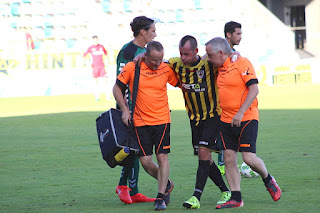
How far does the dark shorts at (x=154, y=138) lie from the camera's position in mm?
6480

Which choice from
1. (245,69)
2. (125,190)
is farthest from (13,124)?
(245,69)

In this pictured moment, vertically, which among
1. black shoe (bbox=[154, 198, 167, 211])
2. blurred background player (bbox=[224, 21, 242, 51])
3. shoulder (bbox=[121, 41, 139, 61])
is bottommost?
black shoe (bbox=[154, 198, 167, 211])

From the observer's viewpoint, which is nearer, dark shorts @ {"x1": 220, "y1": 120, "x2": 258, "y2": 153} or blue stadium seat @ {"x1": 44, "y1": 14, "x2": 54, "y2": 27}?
dark shorts @ {"x1": 220, "y1": 120, "x2": 258, "y2": 153}

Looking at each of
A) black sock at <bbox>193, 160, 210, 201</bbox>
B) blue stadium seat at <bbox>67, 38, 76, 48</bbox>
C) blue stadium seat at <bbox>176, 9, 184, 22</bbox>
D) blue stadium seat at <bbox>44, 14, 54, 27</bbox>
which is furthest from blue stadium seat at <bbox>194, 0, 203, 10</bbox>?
black sock at <bbox>193, 160, 210, 201</bbox>

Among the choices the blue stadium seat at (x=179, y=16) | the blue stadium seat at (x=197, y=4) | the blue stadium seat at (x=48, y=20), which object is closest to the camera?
the blue stadium seat at (x=48, y=20)

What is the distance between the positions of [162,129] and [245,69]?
3.33 feet

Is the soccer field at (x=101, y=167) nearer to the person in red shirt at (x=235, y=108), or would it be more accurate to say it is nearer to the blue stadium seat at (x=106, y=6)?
the person in red shirt at (x=235, y=108)

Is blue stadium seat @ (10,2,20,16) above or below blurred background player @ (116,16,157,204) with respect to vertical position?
above

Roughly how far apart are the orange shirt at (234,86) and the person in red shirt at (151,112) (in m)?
0.57

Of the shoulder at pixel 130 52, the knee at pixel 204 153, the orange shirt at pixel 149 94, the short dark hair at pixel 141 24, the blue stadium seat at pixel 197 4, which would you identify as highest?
the blue stadium seat at pixel 197 4

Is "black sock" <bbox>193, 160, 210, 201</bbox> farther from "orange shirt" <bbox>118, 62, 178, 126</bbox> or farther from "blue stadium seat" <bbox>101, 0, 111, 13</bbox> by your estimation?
"blue stadium seat" <bbox>101, 0, 111, 13</bbox>

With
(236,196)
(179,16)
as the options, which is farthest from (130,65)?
(179,16)

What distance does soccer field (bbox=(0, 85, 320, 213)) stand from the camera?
6.66 meters

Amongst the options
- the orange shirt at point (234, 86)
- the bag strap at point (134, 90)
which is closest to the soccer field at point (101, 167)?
the bag strap at point (134, 90)
